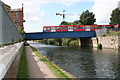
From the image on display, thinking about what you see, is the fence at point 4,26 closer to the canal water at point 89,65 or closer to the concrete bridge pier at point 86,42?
the canal water at point 89,65

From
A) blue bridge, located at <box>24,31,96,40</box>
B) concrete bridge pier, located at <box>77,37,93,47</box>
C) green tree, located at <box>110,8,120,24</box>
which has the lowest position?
concrete bridge pier, located at <box>77,37,93,47</box>

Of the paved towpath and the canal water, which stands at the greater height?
the paved towpath

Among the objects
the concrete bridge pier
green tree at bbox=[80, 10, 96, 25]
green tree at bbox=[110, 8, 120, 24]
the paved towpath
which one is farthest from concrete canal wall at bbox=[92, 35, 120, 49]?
the paved towpath

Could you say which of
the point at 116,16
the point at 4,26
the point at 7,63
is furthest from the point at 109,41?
the point at 7,63

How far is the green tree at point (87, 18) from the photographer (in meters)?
110

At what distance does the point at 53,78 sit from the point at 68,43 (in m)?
83.3

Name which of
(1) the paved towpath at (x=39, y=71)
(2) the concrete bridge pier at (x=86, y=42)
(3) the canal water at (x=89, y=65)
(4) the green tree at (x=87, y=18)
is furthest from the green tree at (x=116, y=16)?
(1) the paved towpath at (x=39, y=71)

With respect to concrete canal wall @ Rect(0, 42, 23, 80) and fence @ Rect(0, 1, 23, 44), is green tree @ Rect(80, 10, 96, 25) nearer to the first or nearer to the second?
fence @ Rect(0, 1, 23, 44)

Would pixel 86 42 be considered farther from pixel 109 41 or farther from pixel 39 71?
pixel 39 71

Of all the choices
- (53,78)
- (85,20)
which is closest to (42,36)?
(85,20)

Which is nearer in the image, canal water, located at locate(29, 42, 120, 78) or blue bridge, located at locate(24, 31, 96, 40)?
canal water, located at locate(29, 42, 120, 78)

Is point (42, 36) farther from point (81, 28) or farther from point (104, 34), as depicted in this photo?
point (104, 34)

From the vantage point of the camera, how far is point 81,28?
238 feet

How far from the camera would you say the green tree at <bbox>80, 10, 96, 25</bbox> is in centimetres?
10981
